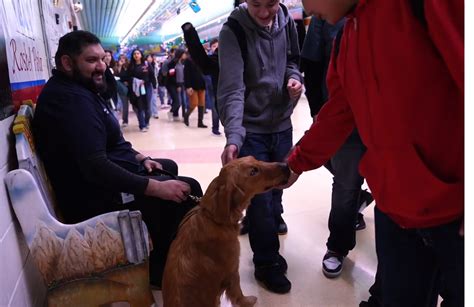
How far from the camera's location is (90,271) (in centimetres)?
161

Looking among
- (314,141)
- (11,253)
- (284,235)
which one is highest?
(314,141)

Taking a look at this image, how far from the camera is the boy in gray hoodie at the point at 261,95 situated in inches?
77.9

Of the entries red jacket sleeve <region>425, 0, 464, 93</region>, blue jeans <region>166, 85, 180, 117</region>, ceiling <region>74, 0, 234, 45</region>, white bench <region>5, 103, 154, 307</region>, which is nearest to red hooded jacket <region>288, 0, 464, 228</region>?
red jacket sleeve <region>425, 0, 464, 93</region>

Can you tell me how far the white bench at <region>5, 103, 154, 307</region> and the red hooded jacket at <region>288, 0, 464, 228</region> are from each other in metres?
1.07

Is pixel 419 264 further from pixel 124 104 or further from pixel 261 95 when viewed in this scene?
pixel 124 104

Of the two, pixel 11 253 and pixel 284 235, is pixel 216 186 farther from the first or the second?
pixel 284 235

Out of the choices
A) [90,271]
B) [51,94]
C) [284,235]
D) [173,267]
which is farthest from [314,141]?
[284,235]

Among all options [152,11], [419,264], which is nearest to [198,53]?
[419,264]

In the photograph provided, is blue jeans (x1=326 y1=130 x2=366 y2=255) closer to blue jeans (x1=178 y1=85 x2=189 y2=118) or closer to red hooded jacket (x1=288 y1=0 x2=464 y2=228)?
red hooded jacket (x1=288 y1=0 x2=464 y2=228)

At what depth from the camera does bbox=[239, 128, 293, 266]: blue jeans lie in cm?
214

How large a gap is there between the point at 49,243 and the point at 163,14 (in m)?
19.5

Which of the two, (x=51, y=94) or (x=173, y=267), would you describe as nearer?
(x=173, y=267)

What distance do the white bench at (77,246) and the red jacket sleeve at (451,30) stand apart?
4.25ft
